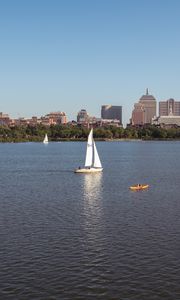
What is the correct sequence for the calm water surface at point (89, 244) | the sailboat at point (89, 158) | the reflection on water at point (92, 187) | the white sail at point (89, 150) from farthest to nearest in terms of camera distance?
Result: the white sail at point (89, 150) → the sailboat at point (89, 158) → the reflection on water at point (92, 187) → the calm water surface at point (89, 244)

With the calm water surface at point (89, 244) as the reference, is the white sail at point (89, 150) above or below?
above

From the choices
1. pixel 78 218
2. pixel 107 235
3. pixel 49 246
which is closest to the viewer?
pixel 49 246

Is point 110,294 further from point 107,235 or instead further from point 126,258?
point 107,235

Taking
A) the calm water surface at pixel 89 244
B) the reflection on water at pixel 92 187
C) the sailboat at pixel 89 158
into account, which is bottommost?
the calm water surface at pixel 89 244

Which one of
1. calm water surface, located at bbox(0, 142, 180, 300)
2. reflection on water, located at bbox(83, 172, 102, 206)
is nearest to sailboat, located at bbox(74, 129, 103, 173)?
reflection on water, located at bbox(83, 172, 102, 206)

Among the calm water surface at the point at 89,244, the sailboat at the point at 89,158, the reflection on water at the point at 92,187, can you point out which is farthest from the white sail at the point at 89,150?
the calm water surface at the point at 89,244

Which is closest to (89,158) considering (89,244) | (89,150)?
(89,150)

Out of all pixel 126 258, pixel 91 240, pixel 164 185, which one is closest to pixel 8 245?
pixel 91 240

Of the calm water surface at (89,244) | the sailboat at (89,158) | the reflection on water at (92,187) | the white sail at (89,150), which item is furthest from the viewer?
the white sail at (89,150)

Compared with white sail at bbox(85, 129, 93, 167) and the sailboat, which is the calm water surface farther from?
white sail at bbox(85, 129, 93, 167)

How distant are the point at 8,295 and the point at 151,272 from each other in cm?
1042

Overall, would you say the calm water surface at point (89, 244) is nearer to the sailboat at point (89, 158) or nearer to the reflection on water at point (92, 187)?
the reflection on water at point (92, 187)

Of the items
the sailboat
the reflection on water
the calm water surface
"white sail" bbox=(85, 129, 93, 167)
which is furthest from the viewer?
"white sail" bbox=(85, 129, 93, 167)

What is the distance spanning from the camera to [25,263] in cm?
3703
